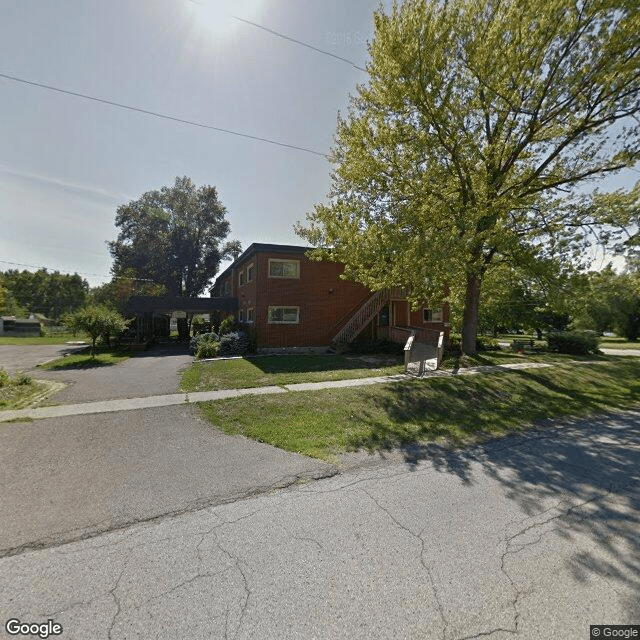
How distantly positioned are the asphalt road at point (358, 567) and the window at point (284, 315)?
46.5 ft

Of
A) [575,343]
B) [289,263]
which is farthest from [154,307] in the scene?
[575,343]

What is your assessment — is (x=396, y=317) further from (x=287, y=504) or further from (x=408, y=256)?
(x=287, y=504)

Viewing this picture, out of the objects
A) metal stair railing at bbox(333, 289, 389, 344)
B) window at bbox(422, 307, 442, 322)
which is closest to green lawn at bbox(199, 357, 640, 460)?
metal stair railing at bbox(333, 289, 389, 344)

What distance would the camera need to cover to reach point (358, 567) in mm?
2674

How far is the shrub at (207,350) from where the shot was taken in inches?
631

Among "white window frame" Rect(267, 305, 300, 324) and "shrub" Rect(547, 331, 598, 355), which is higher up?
"white window frame" Rect(267, 305, 300, 324)

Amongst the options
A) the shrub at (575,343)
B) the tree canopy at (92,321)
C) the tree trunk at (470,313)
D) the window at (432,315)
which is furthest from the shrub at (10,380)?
the shrub at (575,343)

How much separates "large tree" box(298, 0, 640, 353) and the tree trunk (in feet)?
0.45

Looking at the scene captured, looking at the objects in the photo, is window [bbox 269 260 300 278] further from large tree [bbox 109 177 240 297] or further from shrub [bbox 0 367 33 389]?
large tree [bbox 109 177 240 297]

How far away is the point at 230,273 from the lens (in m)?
28.1

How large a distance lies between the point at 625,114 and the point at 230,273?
25.4 meters

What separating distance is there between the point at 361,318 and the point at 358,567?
16.3 metres

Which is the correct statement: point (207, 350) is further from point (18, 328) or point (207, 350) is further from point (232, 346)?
point (18, 328)

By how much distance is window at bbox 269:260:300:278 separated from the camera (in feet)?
59.7
